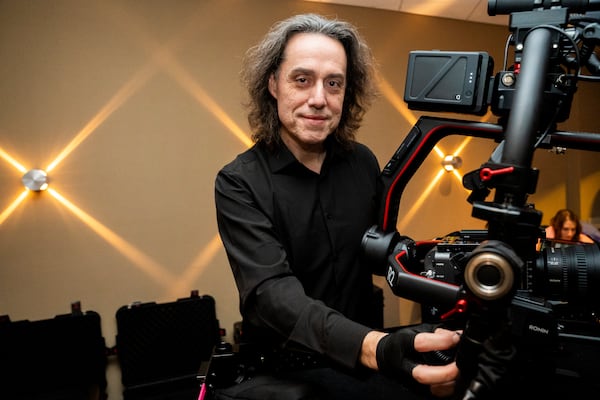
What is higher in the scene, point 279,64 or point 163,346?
point 279,64

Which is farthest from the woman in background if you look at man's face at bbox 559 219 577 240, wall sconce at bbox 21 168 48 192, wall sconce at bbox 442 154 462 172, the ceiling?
wall sconce at bbox 21 168 48 192

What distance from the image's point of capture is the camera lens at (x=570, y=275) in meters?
0.81

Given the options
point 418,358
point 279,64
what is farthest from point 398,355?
point 279,64

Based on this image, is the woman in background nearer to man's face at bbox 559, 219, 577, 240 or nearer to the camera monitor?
man's face at bbox 559, 219, 577, 240

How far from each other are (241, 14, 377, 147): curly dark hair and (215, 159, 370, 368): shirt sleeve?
0.26 metres

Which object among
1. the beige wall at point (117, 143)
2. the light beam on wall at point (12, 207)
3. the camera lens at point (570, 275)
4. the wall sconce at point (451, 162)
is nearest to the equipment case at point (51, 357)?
the beige wall at point (117, 143)

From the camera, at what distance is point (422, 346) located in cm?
64

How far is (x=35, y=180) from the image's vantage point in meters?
2.28

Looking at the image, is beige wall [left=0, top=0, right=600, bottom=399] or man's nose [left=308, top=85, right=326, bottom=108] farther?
beige wall [left=0, top=0, right=600, bottom=399]

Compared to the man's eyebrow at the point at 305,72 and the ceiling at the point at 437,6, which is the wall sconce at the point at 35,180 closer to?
the man's eyebrow at the point at 305,72

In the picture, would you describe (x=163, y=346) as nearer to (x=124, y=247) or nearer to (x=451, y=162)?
(x=124, y=247)

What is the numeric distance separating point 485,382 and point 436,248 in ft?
1.29

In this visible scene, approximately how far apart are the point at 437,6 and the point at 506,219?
3.06m

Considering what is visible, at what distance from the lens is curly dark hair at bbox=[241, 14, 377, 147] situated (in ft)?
3.84
